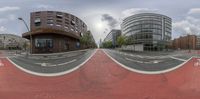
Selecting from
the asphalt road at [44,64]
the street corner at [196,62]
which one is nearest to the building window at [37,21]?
the asphalt road at [44,64]

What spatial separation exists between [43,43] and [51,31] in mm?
130

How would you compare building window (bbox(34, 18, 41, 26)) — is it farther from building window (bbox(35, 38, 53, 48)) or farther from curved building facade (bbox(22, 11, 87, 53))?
building window (bbox(35, 38, 53, 48))

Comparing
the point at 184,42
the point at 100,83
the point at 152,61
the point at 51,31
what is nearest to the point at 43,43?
the point at 51,31

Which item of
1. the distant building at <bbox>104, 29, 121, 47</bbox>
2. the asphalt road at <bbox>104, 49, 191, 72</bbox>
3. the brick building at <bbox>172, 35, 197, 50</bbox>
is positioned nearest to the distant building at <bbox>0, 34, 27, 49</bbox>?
the distant building at <bbox>104, 29, 121, 47</bbox>

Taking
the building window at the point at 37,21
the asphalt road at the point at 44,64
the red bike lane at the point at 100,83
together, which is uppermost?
the building window at the point at 37,21

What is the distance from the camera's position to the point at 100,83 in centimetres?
187

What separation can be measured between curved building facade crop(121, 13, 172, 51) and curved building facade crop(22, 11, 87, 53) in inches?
22.2

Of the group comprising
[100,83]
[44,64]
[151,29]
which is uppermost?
[151,29]

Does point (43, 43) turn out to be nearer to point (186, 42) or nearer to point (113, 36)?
point (113, 36)

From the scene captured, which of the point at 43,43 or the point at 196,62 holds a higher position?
the point at 43,43

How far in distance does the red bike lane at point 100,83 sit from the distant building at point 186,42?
19cm

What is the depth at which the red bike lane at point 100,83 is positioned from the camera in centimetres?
177

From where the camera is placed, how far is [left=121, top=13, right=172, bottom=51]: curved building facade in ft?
5.15

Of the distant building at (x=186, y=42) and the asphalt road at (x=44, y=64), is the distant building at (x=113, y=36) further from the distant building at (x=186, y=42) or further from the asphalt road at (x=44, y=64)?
the distant building at (x=186, y=42)
